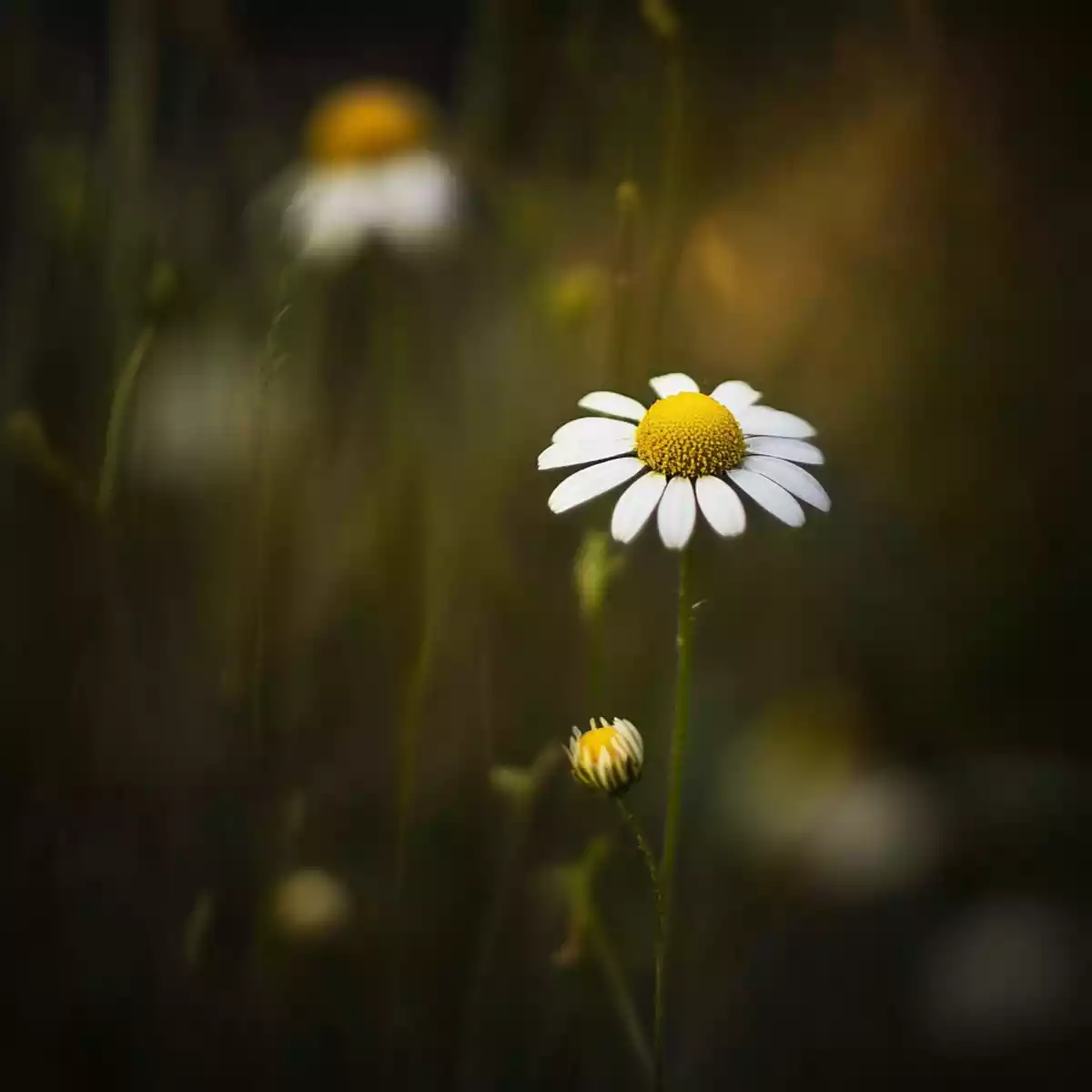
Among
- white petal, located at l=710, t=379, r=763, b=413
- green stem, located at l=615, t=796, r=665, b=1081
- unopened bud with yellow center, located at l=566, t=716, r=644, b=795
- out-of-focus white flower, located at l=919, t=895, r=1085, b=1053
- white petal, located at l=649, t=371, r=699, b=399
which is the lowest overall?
out-of-focus white flower, located at l=919, t=895, r=1085, b=1053

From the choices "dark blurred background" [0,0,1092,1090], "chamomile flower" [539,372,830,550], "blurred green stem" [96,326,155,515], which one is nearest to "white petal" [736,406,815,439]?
"chamomile flower" [539,372,830,550]

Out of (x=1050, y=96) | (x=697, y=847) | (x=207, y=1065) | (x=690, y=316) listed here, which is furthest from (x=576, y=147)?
(x=207, y=1065)

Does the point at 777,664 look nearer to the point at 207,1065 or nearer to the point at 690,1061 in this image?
the point at 690,1061

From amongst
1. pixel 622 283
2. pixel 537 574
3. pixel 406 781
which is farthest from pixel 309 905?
pixel 622 283

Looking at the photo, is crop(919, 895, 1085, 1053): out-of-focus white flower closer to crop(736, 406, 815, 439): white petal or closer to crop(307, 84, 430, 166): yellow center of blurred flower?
crop(736, 406, 815, 439): white petal

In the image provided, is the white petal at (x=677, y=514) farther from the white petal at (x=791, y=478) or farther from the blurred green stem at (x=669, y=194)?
the blurred green stem at (x=669, y=194)

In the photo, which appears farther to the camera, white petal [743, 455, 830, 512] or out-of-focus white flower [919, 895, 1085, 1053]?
out-of-focus white flower [919, 895, 1085, 1053]

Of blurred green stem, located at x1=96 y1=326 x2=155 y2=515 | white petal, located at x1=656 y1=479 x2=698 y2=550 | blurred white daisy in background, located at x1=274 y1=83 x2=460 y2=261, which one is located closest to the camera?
white petal, located at x1=656 y1=479 x2=698 y2=550
